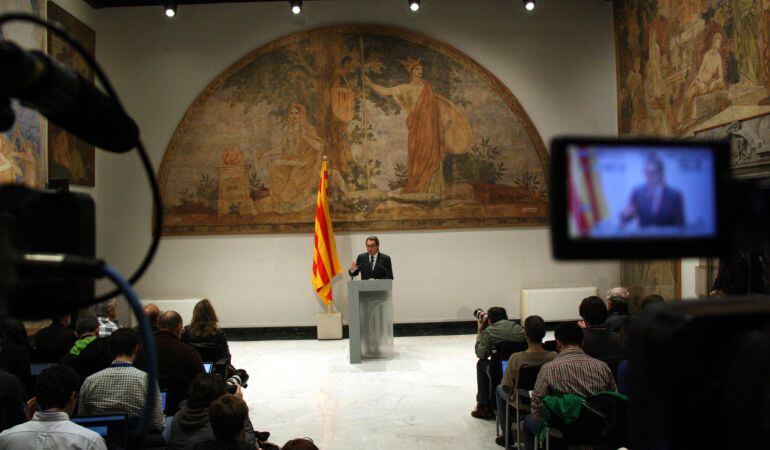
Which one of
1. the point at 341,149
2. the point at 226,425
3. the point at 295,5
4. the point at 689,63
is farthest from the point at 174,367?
the point at 689,63

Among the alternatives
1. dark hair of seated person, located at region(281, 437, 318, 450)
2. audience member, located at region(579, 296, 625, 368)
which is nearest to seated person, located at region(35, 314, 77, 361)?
dark hair of seated person, located at region(281, 437, 318, 450)

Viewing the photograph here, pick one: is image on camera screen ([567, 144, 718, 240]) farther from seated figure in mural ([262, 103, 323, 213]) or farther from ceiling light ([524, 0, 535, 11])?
ceiling light ([524, 0, 535, 11])

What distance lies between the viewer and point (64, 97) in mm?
988

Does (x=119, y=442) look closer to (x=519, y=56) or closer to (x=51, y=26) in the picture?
(x=51, y=26)

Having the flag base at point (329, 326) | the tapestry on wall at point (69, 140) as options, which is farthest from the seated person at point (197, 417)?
the flag base at point (329, 326)

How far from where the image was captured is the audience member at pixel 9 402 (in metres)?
3.78

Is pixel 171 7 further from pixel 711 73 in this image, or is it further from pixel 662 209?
pixel 662 209

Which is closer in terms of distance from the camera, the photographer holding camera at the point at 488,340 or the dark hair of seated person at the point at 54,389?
the dark hair of seated person at the point at 54,389

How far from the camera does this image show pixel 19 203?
96 centimetres

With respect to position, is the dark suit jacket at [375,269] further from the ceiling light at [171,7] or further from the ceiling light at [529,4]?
the ceiling light at [171,7]

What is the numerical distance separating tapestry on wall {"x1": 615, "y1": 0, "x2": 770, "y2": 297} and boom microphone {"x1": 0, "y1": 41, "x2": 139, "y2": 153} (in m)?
6.69

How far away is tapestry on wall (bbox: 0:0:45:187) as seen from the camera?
8.95 meters

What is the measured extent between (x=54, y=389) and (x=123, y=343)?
871 mm

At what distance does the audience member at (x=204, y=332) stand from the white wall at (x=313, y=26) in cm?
625
